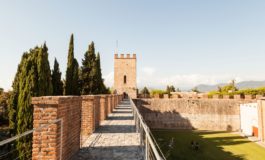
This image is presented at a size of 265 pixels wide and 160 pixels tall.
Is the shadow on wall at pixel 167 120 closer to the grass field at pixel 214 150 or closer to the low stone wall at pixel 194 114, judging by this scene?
the low stone wall at pixel 194 114

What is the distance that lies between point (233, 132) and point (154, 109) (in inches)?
480

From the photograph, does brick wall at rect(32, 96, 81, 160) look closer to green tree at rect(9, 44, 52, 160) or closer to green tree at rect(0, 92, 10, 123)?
green tree at rect(9, 44, 52, 160)

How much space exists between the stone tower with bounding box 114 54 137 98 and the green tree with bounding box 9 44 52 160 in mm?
26135

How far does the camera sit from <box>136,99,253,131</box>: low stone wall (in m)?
31.9

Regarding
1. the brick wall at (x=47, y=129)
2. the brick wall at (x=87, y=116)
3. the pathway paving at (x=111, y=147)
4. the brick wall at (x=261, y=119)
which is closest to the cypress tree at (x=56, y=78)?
the brick wall at (x=87, y=116)

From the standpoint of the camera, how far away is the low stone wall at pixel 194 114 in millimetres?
31891

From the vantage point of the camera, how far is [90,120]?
760cm

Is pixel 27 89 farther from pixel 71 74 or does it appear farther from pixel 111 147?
pixel 71 74

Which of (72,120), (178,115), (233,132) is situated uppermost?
(72,120)

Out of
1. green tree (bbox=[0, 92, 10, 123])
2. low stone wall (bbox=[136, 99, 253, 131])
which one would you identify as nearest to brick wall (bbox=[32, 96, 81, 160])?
green tree (bbox=[0, 92, 10, 123])

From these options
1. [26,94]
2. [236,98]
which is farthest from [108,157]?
[236,98]

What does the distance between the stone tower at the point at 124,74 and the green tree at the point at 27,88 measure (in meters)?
26.1

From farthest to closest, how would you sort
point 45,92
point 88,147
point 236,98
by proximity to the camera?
1. point 236,98
2. point 45,92
3. point 88,147

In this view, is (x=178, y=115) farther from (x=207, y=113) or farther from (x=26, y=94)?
(x=26, y=94)
